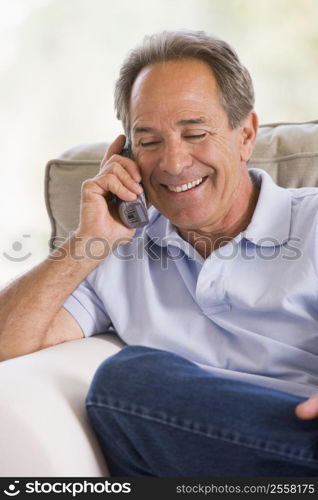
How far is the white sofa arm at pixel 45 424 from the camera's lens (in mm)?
1102

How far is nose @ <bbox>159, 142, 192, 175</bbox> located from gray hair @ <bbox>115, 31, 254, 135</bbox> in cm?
13

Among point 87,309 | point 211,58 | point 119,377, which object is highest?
point 211,58

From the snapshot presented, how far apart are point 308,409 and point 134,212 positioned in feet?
2.32

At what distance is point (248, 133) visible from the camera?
5.27 feet

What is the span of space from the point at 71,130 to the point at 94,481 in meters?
2.22

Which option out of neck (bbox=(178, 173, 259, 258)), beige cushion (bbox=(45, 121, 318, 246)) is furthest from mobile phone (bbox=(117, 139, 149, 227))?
beige cushion (bbox=(45, 121, 318, 246))

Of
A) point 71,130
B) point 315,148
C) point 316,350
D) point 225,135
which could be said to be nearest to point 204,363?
point 316,350

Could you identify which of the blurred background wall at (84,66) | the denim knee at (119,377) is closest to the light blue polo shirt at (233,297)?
the denim knee at (119,377)

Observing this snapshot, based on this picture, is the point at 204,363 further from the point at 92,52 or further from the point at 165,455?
the point at 92,52

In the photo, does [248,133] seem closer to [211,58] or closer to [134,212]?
[211,58]

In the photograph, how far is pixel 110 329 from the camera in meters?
1.72

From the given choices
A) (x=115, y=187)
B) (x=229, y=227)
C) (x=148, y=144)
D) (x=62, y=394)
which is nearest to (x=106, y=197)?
(x=115, y=187)

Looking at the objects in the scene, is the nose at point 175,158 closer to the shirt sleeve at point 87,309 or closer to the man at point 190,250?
the man at point 190,250

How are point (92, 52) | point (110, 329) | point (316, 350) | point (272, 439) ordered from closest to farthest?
point (272, 439), point (316, 350), point (110, 329), point (92, 52)
